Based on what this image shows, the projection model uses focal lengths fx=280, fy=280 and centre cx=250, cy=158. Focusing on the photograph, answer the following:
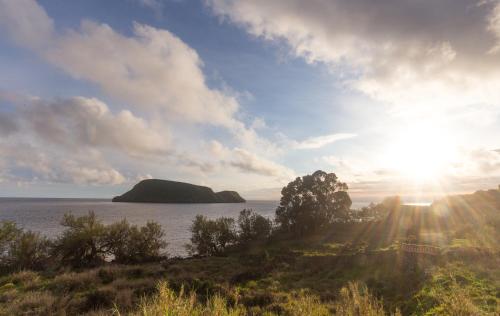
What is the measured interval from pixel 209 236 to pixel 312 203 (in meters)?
27.1

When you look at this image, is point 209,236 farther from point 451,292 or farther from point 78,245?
point 451,292

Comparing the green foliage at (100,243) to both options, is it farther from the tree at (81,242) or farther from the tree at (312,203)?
the tree at (312,203)

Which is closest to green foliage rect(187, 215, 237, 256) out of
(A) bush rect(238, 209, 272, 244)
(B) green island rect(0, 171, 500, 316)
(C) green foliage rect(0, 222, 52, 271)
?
(B) green island rect(0, 171, 500, 316)

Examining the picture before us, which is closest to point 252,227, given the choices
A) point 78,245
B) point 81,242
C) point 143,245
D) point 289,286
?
point 143,245

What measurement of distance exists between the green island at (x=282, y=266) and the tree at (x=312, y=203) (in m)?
0.25

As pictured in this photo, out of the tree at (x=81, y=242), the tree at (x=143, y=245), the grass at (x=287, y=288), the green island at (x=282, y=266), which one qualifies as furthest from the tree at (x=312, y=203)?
the tree at (x=81, y=242)

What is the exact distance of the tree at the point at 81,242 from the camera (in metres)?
Result: 38.9

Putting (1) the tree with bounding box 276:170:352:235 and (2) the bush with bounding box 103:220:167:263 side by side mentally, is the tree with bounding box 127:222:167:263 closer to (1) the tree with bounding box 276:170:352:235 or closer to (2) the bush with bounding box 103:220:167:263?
(2) the bush with bounding box 103:220:167:263

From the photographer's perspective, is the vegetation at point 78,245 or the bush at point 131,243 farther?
the bush at point 131,243

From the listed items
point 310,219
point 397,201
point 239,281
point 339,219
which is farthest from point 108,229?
point 397,201

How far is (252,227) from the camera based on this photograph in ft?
203

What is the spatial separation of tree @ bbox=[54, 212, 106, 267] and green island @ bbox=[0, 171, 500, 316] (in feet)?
0.46

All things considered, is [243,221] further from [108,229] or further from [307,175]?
[108,229]

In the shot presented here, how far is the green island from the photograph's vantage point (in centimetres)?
1325
